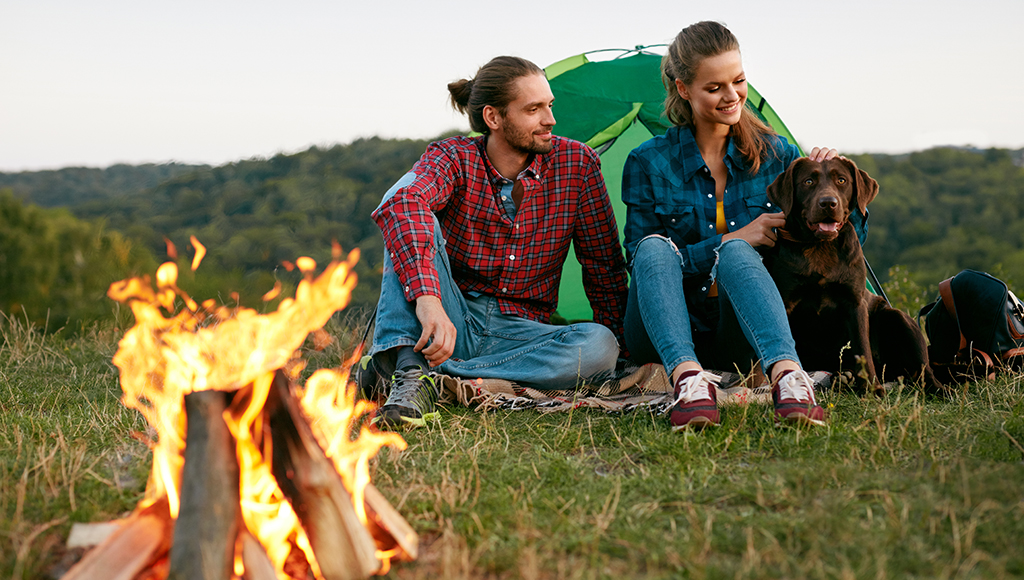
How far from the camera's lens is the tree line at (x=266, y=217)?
37.6ft

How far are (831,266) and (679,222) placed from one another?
0.65 m

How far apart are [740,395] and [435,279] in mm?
1256

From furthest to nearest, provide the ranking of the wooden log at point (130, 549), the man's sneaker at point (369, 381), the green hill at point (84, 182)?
1. the green hill at point (84, 182)
2. the man's sneaker at point (369, 381)
3. the wooden log at point (130, 549)

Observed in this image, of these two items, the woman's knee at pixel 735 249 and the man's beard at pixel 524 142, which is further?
the man's beard at pixel 524 142

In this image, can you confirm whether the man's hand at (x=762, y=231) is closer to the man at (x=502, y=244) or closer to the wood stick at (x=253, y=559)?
the man at (x=502, y=244)

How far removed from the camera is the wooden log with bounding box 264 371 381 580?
1.51 m

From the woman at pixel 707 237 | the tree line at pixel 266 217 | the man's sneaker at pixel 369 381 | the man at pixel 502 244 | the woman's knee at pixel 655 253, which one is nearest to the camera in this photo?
the woman at pixel 707 237

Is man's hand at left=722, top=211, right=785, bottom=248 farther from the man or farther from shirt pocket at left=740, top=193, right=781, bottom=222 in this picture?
the man

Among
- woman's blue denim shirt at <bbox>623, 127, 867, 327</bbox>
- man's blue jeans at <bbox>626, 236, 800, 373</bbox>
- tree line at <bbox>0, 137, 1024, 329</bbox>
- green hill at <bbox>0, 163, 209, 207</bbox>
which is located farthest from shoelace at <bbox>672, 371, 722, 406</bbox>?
green hill at <bbox>0, 163, 209, 207</bbox>

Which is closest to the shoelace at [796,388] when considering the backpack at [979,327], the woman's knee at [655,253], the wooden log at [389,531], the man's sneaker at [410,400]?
the woman's knee at [655,253]

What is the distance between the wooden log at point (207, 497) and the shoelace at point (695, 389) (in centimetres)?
148

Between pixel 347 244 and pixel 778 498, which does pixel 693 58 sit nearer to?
pixel 778 498

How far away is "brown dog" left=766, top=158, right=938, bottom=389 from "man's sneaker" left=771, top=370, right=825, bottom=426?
20.1 inches

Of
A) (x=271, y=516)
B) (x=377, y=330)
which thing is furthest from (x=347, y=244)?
(x=271, y=516)
